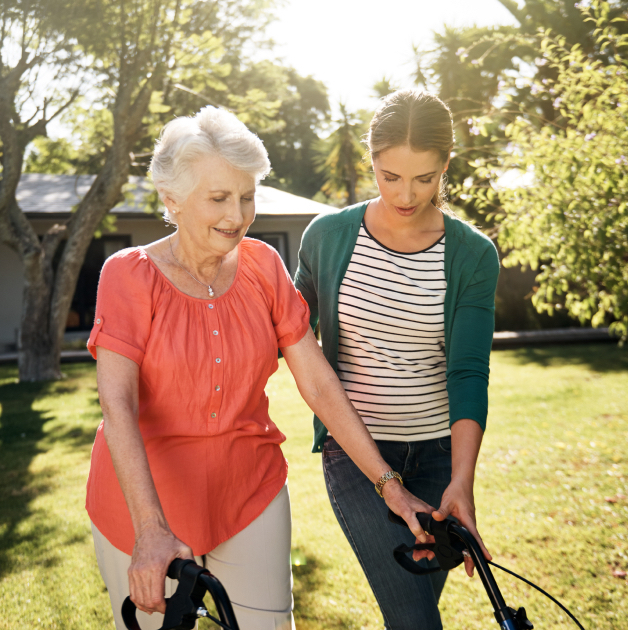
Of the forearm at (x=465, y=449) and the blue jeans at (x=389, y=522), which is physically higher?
the forearm at (x=465, y=449)

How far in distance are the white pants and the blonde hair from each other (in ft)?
4.39

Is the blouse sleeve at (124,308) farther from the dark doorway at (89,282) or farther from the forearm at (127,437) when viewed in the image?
the dark doorway at (89,282)

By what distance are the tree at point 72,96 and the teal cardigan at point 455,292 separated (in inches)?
365

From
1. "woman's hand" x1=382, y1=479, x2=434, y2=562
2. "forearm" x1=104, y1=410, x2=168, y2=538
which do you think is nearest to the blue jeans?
"woman's hand" x1=382, y1=479, x2=434, y2=562

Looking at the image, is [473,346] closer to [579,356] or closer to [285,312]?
[285,312]

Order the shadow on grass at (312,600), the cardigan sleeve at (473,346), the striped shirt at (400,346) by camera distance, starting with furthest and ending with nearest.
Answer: the shadow on grass at (312,600), the striped shirt at (400,346), the cardigan sleeve at (473,346)

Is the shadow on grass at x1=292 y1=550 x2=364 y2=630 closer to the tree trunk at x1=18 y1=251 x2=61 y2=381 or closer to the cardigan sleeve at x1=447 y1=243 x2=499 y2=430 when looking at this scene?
the cardigan sleeve at x1=447 y1=243 x2=499 y2=430

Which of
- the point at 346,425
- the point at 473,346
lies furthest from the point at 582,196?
the point at 346,425

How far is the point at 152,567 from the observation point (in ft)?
4.79

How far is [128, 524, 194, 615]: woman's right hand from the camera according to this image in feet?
4.74

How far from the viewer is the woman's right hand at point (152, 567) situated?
145cm

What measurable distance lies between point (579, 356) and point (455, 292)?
12012mm

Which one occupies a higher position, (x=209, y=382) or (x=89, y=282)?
(x=209, y=382)

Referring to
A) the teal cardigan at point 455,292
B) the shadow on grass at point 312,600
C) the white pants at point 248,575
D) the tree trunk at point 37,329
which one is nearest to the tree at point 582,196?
the teal cardigan at point 455,292
